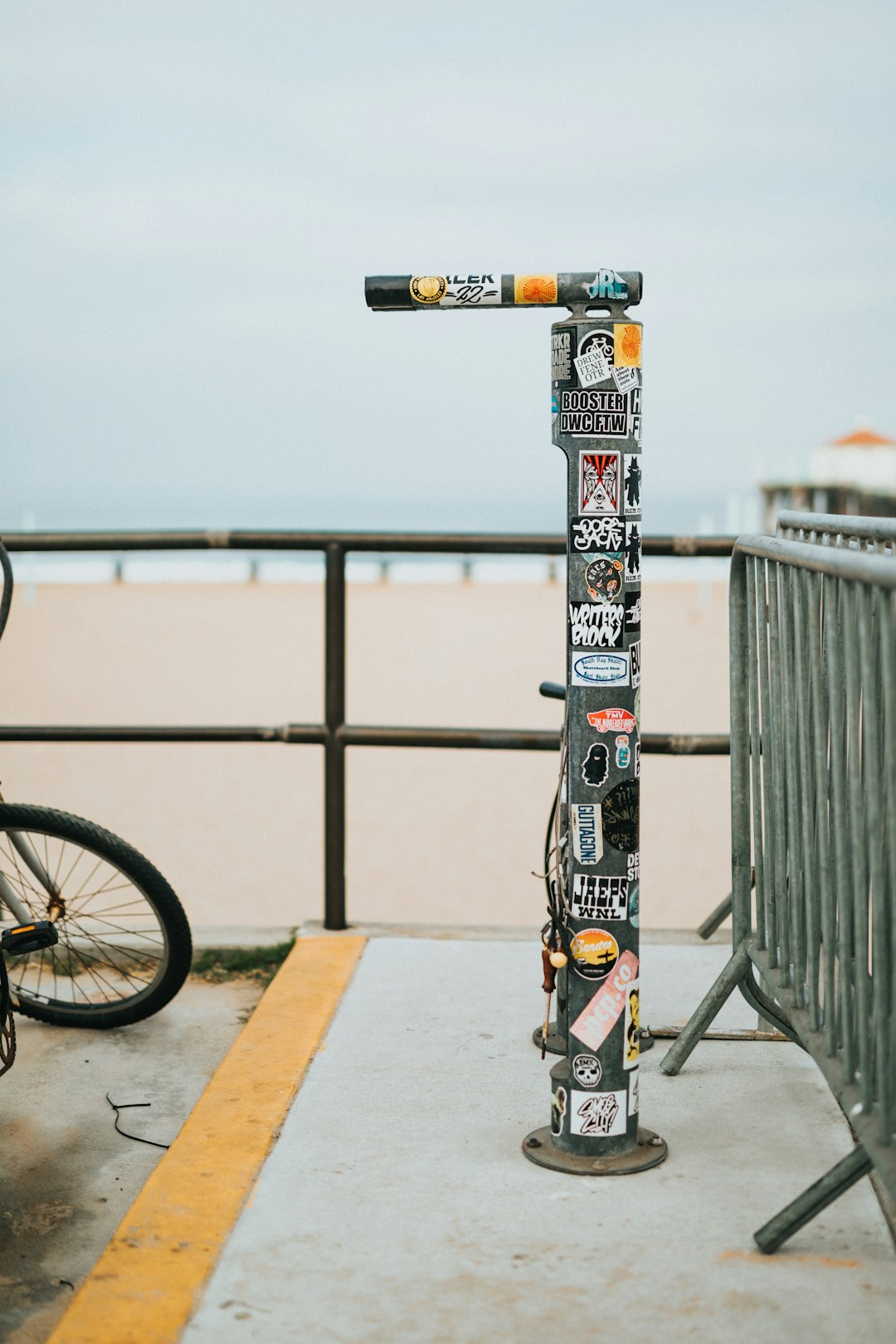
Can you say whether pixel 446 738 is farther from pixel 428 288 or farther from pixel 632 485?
pixel 428 288

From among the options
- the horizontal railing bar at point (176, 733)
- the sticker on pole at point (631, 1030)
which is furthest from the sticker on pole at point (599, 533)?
the horizontal railing bar at point (176, 733)

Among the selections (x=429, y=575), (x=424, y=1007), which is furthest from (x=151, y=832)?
(x=429, y=575)

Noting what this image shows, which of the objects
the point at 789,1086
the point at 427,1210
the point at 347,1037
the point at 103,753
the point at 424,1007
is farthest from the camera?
the point at 103,753

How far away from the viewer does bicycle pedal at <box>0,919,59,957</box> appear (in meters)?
3.15

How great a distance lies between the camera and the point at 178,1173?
2566 millimetres

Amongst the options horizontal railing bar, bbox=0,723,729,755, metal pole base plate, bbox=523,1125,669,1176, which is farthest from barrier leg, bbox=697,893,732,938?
metal pole base plate, bbox=523,1125,669,1176

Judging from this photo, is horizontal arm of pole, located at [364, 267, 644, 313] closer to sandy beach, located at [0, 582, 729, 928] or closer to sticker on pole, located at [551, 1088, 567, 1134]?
sticker on pole, located at [551, 1088, 567, 1134]

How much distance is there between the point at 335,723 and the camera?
13.8 ft

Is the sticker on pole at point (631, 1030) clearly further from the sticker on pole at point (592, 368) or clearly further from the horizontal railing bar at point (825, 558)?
the sticker on pole at point (592, 368)

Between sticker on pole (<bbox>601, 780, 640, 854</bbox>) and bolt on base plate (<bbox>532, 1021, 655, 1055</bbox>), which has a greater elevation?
sticker on pole (<bbox>601, 780, 640, 854</bbox>)

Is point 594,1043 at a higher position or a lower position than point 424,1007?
higher

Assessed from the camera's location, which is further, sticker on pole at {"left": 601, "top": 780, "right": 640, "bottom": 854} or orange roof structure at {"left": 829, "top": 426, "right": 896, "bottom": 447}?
orange roof structure at {"left": 829, "top": 426, "right": 896, "bottom": 447}

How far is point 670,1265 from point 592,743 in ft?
2.87

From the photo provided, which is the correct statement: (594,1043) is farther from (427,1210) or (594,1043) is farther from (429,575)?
(429,575)
